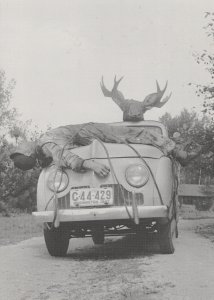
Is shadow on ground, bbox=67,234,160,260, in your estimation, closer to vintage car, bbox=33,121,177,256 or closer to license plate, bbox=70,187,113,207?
vintage car, bbox=33,121,177,256

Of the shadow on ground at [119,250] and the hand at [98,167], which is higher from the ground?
the hand at [98,167]

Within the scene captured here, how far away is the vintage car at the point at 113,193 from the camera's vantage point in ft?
20.6

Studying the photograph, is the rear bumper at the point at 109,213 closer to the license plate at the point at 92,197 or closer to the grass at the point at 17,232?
the license plate at the point at 92,197

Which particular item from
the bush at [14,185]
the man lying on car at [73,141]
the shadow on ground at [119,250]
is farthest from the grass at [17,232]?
the bush at [14,185]

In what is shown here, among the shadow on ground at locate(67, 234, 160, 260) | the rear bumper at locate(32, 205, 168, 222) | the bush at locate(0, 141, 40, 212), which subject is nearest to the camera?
the rear bumper at locate(32, 205, 168, 222)

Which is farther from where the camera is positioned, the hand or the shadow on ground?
the shadow on ground

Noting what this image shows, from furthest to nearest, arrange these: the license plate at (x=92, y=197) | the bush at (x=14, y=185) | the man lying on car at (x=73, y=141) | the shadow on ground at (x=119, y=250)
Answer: the bush at (x=14, y=185) → the shadow on ground at (x=119, y=250) → the man lying on car at (x=73, y=141) → the license plate at (x=92, y=197)

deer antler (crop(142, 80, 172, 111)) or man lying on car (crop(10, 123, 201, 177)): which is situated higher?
deer antler (crop(142, 80, 172, 111))

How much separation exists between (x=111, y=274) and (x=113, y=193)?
1194 millimetres

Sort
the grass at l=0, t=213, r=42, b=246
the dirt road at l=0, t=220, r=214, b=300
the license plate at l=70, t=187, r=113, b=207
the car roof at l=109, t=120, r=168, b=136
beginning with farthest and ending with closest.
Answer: the grass at l=0, t=213, r=42, b=246 → the car roof at l=109, t=120, r=168, b=136 → the license plate at l=70, t=187, r=113, b=207 → the dirt road at l=0, t=220, r=214, b=300

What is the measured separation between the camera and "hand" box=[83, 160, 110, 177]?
6426 millimetres

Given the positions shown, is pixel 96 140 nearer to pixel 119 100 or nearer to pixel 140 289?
pixel 119 100

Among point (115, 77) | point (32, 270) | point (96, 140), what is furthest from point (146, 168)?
point (115, 77)

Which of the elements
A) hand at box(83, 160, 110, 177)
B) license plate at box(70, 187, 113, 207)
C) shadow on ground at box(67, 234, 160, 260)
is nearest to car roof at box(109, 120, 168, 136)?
shadow on ground at box(67, 234, 160, 260)
